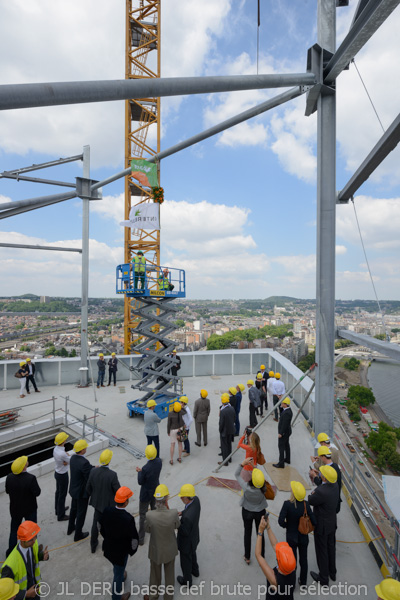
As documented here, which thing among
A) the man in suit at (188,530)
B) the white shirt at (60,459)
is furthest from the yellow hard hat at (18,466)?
the man in suit at (188,530)

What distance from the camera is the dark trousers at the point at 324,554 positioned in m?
4.17

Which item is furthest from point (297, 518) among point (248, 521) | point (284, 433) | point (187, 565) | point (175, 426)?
point (175, 426)

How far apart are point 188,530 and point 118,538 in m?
0.90

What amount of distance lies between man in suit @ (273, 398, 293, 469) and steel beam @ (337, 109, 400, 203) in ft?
16.7

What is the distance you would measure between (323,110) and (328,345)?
4.87m

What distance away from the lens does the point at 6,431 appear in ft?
30.2

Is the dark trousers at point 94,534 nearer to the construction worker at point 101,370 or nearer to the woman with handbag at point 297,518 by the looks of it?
the woman with handbag at point 297,518

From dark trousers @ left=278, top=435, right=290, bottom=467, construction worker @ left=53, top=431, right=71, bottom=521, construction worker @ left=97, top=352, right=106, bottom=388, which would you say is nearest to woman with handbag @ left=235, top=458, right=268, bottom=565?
dark trousers @ left=278, top=435, right=290, bottom=467

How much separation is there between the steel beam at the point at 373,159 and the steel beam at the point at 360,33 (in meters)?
1.46

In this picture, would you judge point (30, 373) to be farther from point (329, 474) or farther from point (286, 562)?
point (286, 562)

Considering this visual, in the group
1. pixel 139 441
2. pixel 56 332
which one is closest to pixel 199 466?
pixel 139 441

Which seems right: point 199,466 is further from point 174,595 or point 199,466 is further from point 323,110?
point 323,110

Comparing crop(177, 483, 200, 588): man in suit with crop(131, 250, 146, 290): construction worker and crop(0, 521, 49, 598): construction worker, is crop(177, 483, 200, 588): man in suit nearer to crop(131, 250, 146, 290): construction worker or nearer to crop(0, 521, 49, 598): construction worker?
crop(0, 521, 49, 598): construction worker

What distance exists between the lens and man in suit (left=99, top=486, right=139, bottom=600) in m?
3.74
